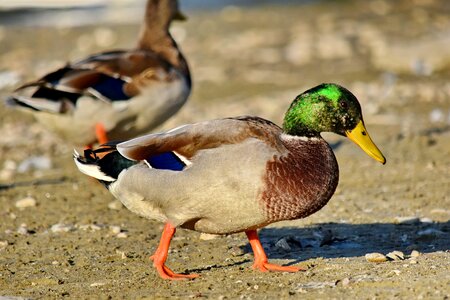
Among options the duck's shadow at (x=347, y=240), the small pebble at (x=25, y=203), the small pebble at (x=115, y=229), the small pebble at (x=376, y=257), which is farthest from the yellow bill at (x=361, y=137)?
the small pebble at (x=25, y=203)

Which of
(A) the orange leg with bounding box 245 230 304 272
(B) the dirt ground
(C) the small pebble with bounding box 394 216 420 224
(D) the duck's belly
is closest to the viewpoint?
(D) the duck's belly

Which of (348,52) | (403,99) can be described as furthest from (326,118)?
(348,52)

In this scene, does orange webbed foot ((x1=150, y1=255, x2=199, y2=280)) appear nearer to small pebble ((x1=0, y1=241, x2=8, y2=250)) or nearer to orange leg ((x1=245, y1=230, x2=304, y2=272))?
orange leg ((x1=245, y1=230, x2=304, y2=272))

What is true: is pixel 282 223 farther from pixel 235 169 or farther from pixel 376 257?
pixel 235 169

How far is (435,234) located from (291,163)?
1.52m

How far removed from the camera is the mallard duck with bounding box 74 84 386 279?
213 inches

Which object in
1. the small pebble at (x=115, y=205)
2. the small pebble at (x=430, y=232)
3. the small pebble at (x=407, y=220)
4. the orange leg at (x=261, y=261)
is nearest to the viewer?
the orange leg at (x=261, y=261)

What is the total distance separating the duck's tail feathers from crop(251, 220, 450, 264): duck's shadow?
1083mm

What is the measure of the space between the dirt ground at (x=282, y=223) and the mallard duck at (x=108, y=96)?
510 mm

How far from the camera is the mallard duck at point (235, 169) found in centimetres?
540

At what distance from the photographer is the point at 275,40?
1670 cm

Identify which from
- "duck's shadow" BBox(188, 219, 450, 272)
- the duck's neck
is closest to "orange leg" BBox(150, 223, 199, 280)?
"duck's shadow" BBox(188, 219, 450, 272)

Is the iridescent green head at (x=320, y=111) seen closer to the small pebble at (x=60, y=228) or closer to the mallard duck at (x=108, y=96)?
the small pebble at (x=60, y=228)

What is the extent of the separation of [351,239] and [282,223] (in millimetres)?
684
